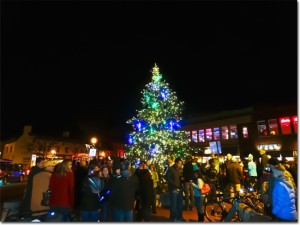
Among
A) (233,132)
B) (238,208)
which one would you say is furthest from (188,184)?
(233,132)

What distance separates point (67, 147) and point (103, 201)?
190 feet

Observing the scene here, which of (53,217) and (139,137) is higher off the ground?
(139,137)

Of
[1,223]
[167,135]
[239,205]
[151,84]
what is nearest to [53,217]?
[1,223]

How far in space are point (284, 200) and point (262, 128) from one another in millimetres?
33939

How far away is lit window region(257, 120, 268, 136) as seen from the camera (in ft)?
119

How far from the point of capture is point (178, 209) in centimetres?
938

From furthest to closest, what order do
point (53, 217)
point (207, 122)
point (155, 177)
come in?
point (207, 122), point (155, 177), point (53, 217)

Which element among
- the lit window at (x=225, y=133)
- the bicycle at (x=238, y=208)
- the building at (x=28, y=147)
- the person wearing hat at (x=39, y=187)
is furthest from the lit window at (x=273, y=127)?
the building at (x=28, y=147)

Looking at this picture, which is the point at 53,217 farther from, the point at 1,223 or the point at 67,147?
the point at 67,147

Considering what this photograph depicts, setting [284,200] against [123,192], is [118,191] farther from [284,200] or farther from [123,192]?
[284,200]

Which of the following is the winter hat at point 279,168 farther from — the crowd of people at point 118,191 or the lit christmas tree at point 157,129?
the lit christmas tree at point 157,129

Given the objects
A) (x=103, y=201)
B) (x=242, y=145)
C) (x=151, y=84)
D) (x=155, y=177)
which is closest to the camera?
(x=103, y=201)

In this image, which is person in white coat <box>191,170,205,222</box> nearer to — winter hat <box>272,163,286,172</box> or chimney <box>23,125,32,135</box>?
winter hat <box>272,163,286,172</box>

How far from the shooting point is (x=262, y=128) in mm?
36594
